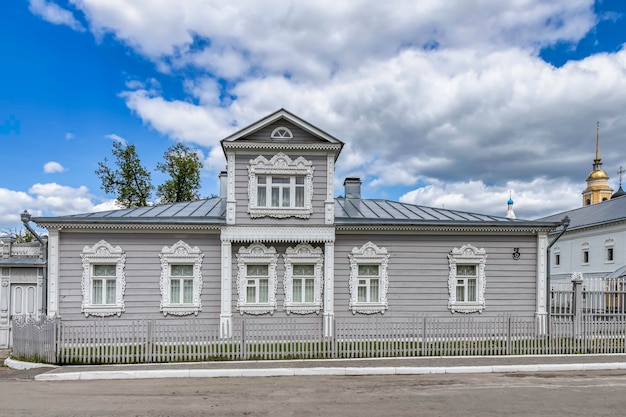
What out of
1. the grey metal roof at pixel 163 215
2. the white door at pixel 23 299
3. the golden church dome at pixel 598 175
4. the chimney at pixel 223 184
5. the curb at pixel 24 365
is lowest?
the curb at pixel 24 365

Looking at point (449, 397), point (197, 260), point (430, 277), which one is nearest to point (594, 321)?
point (430, 277)

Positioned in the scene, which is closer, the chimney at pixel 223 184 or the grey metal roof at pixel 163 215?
the grey metal roof at pixel 163 215

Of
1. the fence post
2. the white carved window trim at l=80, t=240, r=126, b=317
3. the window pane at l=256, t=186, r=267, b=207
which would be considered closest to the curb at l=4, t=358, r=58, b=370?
the white carved window trim at l=80, t=240, r=126, b=317

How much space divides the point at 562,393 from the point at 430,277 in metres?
6.93

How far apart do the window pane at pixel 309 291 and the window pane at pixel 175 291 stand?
4351mm

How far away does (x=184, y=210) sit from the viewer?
1628 cm

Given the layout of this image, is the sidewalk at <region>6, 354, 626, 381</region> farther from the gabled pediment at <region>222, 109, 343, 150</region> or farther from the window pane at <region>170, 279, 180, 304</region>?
the gabled pediment at <region>222, 109, 343, 150</region>

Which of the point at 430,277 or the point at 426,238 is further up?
the point at 426,238

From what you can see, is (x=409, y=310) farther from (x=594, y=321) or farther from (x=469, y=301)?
(x=594, y=321)

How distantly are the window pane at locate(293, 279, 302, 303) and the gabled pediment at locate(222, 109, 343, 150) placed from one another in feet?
15.8

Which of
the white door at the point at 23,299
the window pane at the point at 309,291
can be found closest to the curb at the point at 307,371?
the window pane at the point at 309,291

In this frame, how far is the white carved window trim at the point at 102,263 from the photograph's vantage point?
14422 mm

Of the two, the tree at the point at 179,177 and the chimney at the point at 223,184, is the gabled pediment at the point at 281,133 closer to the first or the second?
the chimney at the point at 223,184

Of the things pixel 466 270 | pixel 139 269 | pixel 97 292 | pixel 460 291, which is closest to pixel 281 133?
pixel 139 269
